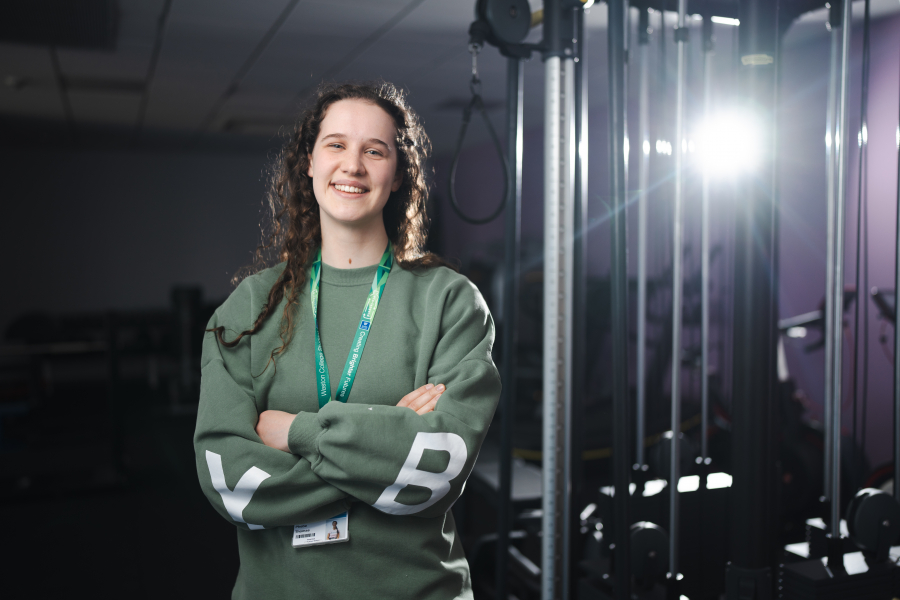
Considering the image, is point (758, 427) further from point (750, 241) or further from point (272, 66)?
point (272, 66)

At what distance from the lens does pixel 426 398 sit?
905 millimetres

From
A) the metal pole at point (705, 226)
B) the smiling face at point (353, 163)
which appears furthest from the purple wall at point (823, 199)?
the smiling face at point (353, 163)

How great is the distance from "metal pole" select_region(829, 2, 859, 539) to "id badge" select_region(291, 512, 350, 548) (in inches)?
45.7

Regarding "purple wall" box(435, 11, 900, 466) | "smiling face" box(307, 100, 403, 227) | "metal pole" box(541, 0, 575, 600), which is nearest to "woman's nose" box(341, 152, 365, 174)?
"smiling face" box(307, 100, 403, 227)

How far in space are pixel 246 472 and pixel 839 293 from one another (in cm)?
136

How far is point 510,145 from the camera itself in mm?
1406

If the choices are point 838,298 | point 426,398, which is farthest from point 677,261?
point 426,398

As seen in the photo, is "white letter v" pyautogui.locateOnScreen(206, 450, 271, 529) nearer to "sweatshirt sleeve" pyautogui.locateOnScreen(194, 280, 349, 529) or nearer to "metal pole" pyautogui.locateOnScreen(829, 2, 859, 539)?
"sweatshirt sleeve" pyautogui.locateOnScreen(194, 280, 349, 529)

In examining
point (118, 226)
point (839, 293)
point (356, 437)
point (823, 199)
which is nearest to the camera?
point (356, 437)

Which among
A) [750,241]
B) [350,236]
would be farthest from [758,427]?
[350,236]

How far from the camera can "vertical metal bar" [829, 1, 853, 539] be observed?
143 centimetres

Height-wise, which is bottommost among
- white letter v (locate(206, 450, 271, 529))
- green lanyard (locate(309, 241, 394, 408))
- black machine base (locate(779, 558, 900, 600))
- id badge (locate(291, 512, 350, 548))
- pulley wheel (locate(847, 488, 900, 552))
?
black machine base (locate(779, 558, 900, 600))

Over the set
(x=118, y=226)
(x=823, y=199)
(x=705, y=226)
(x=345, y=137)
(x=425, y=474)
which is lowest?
(x=425, y=474)

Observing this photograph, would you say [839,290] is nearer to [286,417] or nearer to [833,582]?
[833,582]
